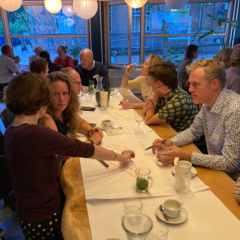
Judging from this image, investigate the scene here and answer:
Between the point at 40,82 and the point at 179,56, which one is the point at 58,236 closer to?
the point at 40,82

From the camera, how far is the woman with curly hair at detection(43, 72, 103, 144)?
1692 millimetres

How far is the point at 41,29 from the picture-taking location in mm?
6434

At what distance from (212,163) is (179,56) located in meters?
5.41

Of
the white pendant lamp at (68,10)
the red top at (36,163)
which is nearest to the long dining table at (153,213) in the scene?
the red top at (36,163)

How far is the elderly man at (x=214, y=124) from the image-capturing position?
50.9 inches

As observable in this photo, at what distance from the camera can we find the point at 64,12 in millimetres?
6285

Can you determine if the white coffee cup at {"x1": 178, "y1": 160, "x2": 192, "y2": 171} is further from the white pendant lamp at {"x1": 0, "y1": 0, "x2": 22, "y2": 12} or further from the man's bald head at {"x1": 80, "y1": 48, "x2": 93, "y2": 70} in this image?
the white pendant lamp at {"x1": 0, "y1": 0, "x2": 22, "y2": 12}

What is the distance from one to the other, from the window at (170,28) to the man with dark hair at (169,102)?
14.1 ft

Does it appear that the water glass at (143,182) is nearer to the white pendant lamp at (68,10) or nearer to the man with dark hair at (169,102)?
the man with dark hair at (169,102)

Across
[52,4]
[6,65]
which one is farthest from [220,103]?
[6,65]

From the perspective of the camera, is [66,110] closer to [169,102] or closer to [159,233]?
[169,102]

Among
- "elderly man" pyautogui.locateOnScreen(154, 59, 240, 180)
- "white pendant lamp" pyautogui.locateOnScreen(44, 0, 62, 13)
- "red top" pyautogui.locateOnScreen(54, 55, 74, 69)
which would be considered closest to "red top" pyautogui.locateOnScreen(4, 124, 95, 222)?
"elderly man" pyautogui.locateOnScreen(154, 59, 240, 180)

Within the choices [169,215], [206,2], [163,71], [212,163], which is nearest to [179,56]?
[206,2]

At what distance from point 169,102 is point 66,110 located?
95 cm
